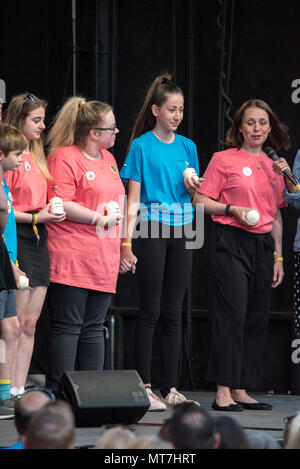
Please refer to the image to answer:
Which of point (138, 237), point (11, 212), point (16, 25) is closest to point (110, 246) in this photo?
point (138, 237)

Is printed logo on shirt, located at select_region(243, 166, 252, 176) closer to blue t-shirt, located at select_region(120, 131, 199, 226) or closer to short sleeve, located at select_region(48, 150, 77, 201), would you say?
blue t-shirt, located at select_region(120, 131, 199, 226)

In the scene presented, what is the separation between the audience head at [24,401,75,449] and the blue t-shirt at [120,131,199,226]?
2470mm

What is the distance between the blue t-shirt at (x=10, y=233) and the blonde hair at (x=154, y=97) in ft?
2.76

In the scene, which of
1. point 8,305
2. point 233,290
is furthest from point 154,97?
point 8,305

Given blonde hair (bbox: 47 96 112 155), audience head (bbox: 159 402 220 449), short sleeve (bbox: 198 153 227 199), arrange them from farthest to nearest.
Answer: short sleeve (bbox: 198 153 227 199), blonde hair (bbox: 47 96 112 155), audience head (bbox: 159 402 220 449)

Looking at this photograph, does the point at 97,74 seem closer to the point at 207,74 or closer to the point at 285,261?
the point at 207,74

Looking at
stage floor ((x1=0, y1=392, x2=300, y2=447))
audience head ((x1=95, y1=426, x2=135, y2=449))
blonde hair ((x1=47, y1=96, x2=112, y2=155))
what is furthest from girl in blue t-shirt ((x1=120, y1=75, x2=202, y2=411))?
audience head ((x1=95, y1=426, x2=135, y2=449))

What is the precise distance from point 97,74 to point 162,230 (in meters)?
1.44

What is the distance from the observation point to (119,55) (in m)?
5.45

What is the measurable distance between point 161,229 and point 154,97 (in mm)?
660

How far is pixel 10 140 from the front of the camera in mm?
3738

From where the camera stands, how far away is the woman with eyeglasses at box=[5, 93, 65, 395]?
3.96 m

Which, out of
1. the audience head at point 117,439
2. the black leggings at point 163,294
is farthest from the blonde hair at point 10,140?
the audience head at point 117,439

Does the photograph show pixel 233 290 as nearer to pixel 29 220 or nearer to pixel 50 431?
pixel 29 220
